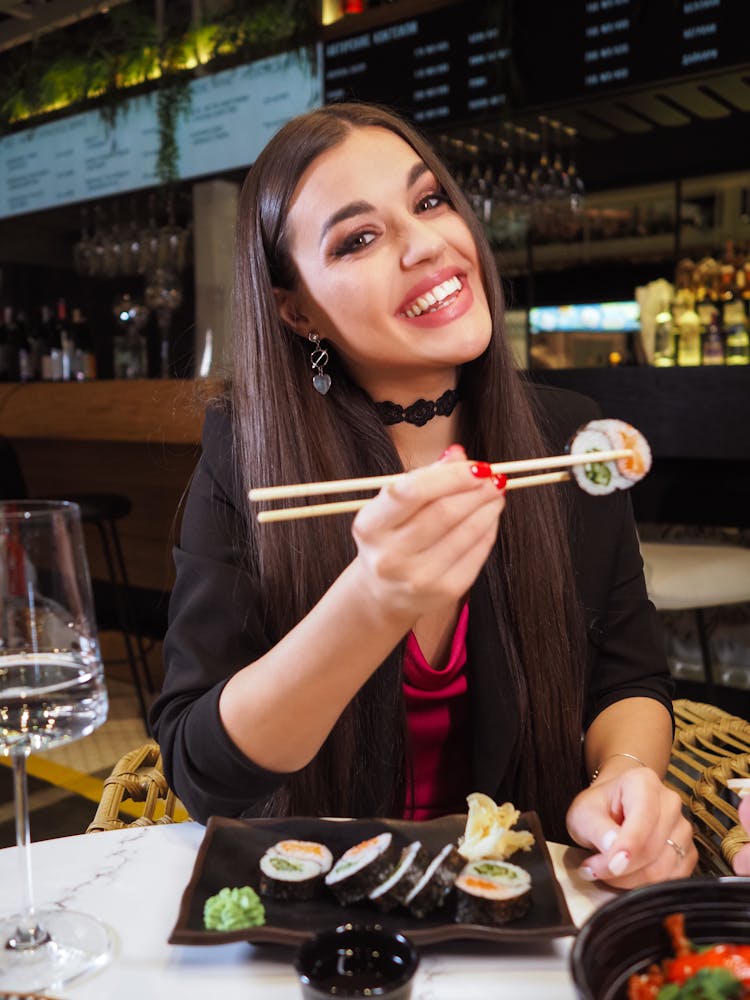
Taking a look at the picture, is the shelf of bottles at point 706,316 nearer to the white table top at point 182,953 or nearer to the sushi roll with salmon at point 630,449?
the sushi roll with salmon at point 630,449

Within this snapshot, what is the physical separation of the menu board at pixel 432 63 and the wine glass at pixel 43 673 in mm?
3901

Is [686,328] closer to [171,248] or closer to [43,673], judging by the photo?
[171,248]

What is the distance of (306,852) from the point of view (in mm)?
899

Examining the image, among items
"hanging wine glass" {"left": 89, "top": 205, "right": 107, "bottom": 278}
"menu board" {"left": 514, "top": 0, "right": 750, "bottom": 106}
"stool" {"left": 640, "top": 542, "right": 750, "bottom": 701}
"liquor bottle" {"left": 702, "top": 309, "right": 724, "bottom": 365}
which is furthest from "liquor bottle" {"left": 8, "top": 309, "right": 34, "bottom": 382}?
"stool" {"left": 640, "top": 542, "right": 750, "bottom": 701}

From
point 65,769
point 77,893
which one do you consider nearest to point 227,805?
point 77,893

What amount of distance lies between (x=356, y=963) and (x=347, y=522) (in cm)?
76

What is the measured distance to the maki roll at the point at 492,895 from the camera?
791 mm

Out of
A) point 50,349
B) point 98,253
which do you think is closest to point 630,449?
point 98,253

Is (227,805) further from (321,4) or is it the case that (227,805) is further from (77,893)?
(321,4)

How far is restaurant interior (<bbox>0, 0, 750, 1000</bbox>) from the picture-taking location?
3451mm

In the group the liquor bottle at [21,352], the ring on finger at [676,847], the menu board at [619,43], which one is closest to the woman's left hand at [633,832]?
the ring on finger at [676,847]

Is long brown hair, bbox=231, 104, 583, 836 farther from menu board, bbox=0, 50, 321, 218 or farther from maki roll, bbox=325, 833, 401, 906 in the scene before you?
menu board, bbox=0, 50, 321, 218

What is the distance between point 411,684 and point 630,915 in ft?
2.44

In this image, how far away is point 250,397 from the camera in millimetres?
1411
